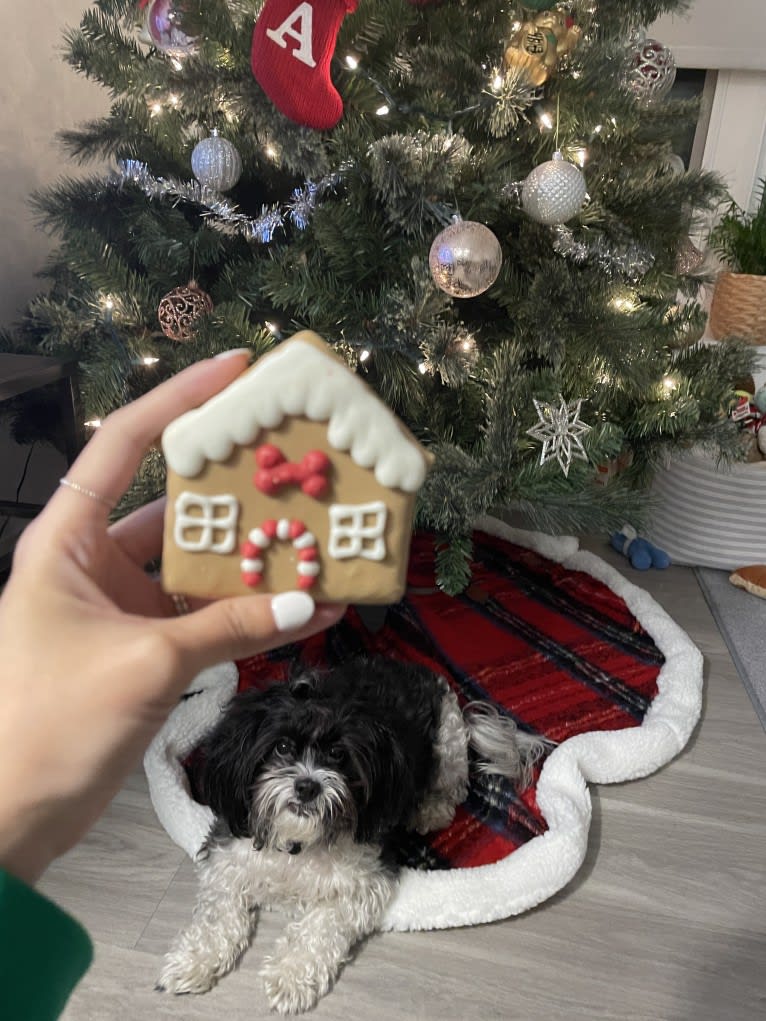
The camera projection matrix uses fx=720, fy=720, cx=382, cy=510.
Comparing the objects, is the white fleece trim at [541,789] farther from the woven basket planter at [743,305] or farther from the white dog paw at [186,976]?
the woven basket planter at [743,305]

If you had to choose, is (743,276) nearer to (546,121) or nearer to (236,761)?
(546,121)

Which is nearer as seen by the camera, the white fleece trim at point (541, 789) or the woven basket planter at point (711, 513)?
the white fleece trim at point (541, 789)

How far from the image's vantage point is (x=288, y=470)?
604mm

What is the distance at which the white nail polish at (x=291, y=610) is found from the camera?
59 centimetres

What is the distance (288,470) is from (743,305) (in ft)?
7.20

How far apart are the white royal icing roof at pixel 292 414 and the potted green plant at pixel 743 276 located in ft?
6.76

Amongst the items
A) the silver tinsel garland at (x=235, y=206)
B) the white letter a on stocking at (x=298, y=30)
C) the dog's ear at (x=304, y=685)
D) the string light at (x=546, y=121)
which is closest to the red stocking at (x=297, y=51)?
the white letter a on stocking at (x=298, y=30)

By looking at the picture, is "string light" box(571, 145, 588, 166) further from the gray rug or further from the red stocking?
the gray rug

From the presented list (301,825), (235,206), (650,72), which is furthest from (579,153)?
(301,825)

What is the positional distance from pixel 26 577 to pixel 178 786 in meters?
0.81

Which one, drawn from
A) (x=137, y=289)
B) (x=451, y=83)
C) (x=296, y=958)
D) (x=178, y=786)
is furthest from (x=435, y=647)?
(x=451, y=83)

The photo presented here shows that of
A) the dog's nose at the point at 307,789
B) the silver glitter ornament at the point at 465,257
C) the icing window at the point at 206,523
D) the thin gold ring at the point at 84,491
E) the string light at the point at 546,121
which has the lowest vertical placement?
the dog's nose at the point at 307,789

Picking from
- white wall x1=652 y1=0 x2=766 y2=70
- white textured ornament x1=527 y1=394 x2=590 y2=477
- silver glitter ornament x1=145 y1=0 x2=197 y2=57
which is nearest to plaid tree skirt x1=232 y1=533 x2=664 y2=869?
white textured ornament x1=527 y1=394 x2=590 y2=477

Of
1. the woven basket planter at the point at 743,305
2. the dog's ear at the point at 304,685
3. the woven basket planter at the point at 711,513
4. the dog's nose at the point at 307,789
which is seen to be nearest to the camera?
the dog's nose at the point at 307,789
